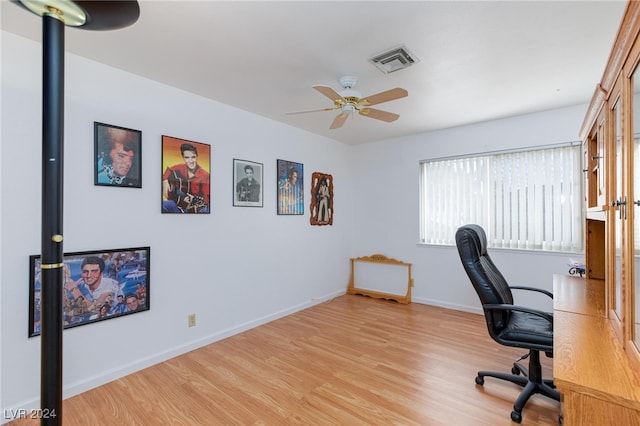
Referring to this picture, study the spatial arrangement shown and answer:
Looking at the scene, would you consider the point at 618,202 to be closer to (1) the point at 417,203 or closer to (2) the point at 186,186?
(2) the point at 186,186

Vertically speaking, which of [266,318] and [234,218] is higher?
[234,218]

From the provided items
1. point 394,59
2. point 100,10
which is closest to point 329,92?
point 394,59

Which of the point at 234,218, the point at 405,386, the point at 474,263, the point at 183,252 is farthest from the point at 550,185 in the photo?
the point at 183,252

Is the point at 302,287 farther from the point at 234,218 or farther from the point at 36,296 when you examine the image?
the point at 36,296

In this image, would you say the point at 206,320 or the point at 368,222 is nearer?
the point at 206,320

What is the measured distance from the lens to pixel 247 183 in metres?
3.54

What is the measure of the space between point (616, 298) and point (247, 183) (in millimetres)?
3167

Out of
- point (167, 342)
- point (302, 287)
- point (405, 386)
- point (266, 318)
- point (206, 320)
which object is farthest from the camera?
point (302, 287)

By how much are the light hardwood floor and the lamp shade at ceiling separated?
2.24m

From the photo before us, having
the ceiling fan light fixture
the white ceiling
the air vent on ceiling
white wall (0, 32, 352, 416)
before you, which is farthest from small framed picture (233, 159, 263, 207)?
the ceiling fan light fixture

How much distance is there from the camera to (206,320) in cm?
311

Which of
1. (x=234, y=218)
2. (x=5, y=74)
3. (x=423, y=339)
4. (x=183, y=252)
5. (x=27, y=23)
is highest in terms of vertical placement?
(x=27, y=23)

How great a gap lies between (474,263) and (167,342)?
2.72 m

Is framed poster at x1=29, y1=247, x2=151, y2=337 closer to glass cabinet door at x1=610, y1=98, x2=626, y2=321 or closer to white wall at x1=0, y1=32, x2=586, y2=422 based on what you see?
white wall at x1=0, y1=32, x2=586, y2=422
